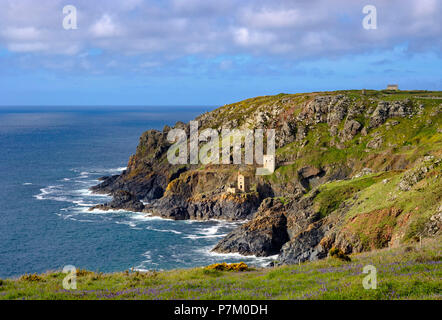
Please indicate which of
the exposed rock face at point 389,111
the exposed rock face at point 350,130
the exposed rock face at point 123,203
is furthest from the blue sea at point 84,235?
the exposed rock face at point 389,111

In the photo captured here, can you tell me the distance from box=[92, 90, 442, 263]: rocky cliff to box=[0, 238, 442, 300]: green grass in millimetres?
35668

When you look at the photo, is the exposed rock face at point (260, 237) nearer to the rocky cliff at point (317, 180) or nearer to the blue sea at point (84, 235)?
the rocky cliff at point (317, 180)

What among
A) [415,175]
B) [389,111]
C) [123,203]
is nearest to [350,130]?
[389,111]

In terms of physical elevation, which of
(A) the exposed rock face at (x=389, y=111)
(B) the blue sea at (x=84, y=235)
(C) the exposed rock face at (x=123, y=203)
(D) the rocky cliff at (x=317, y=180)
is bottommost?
(B) the blue sea at (x=84, y=235)

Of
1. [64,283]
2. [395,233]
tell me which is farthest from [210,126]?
[64,283]

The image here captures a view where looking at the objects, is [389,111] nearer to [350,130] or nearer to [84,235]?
[350,130]

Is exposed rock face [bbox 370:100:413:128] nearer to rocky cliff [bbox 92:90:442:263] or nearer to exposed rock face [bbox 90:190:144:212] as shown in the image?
rocky cliff [bbox 92:90:442:263]

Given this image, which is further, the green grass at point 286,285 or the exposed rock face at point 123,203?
the exposed rock face at point 123,203

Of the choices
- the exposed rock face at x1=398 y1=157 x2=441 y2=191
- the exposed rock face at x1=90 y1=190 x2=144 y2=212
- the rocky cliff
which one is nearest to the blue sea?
the exposed rock face at x1=90 y1=190 x2=144 y2=212

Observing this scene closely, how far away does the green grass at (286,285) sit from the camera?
16844 mm

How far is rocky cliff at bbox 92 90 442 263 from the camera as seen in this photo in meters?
65.4

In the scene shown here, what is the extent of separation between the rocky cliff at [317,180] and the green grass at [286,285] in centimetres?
3567

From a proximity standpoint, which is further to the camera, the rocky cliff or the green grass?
the rocky cliff

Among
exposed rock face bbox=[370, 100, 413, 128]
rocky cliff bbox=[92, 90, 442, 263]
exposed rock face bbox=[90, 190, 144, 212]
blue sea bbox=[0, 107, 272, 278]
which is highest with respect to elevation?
exposed rock face bbox=[370, 100, 413, 128]
